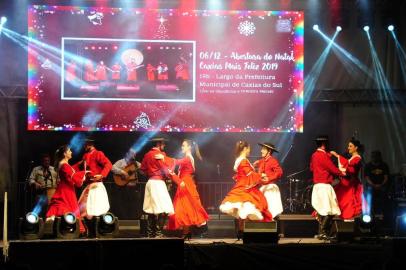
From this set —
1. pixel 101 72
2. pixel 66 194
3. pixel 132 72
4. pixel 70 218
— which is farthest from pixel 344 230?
pixel 101 72

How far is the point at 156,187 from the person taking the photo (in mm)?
11406

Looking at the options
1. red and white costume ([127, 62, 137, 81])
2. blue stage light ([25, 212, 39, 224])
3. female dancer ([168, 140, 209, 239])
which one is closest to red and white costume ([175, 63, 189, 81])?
red and white costume ([127, 62, 137, 81])

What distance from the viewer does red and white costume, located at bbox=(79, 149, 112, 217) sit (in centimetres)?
1121

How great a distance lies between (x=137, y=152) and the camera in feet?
49.0

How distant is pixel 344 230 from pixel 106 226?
3.71 metres

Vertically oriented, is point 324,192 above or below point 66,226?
above

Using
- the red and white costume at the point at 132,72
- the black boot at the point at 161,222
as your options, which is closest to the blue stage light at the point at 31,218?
the black boot at the point at 161,222

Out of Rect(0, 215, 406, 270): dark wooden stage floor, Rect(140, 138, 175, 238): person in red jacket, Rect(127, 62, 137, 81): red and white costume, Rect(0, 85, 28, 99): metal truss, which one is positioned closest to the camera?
Rect(0, 215, 406, 270): dark wooden stage floor

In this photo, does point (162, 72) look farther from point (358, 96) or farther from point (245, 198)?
point (358, 96)

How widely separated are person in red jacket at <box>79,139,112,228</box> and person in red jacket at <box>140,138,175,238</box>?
0.69 meters

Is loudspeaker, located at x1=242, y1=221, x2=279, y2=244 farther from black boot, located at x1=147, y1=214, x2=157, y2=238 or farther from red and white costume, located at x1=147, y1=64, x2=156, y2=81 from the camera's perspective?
red and white costume, located at x1=147, y1=64, x2=156, y2=81

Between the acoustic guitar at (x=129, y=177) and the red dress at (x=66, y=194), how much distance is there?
2.76 meters

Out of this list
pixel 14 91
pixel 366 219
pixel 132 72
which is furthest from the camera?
pixel 14 91

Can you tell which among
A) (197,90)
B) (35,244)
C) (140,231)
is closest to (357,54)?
(197,90)
